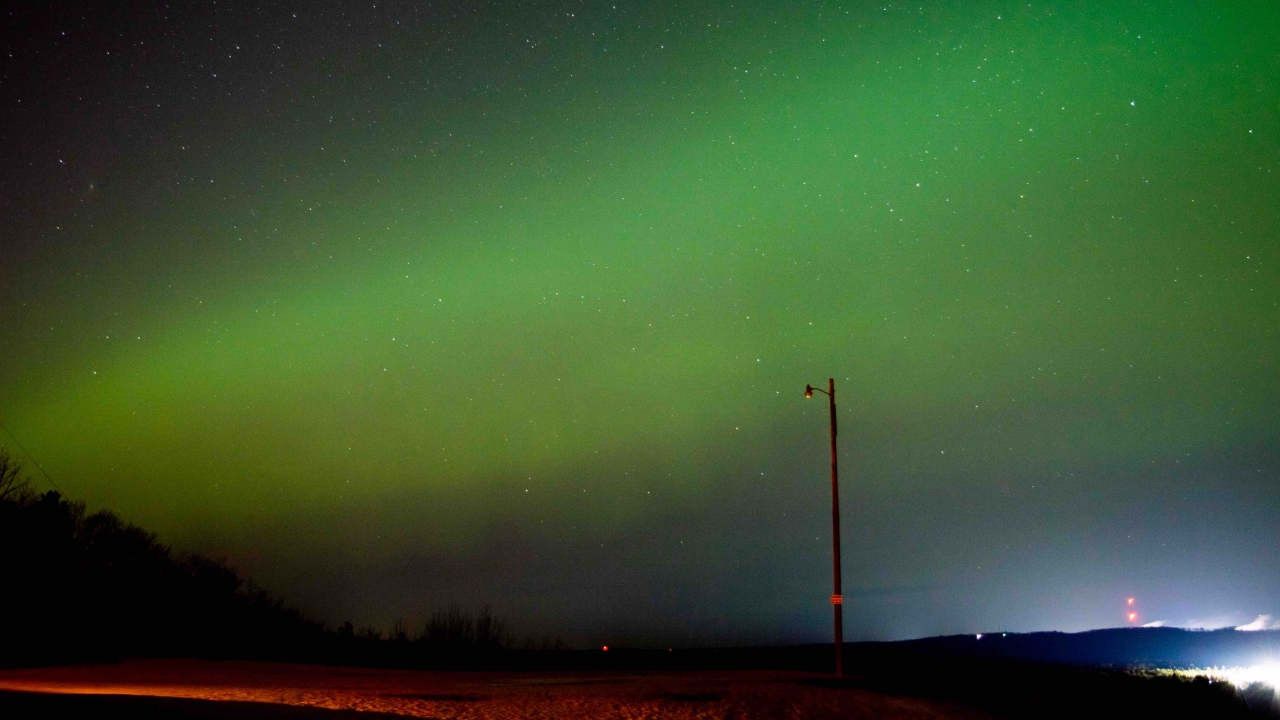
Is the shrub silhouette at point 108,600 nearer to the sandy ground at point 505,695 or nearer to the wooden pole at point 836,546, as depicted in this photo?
the sandy ground at point 505,695

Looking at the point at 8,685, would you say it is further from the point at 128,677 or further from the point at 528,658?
the point at 528,658

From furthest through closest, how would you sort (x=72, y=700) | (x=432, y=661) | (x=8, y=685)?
(x=432, y=661)
(x=8, y=685)
(x=72, y=700)

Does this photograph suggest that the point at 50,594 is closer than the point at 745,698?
No

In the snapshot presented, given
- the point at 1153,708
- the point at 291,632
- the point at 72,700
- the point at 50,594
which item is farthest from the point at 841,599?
the point at 291,632

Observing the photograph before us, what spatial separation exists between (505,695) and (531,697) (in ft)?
3.30

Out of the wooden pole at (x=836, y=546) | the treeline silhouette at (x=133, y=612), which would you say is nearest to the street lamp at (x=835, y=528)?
the wooden pole at (x=836, y=546)

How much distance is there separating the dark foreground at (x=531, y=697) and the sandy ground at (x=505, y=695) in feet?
0.09

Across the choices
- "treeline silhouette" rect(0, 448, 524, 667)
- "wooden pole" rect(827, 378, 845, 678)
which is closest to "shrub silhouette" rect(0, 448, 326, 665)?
"treeline silhouette" rect(0, 448, 524, 667)

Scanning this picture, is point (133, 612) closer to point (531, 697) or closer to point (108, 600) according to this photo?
point (108, 600)

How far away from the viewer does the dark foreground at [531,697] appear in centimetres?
1606

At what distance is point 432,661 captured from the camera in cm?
5334

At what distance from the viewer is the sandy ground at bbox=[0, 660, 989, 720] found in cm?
1781

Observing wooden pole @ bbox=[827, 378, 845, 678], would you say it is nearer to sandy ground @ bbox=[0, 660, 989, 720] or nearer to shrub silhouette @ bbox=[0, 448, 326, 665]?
sandy ground @ bbox=[0, 660, 989, 720]

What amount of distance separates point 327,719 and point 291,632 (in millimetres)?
51448
